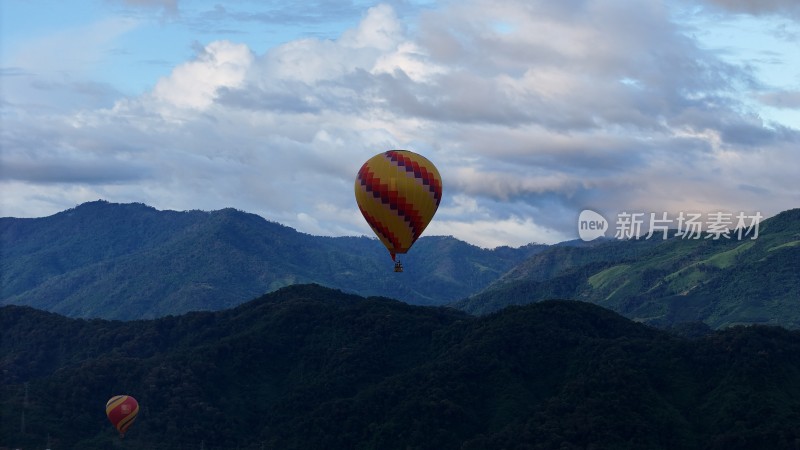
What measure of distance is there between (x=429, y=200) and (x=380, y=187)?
9087 mm

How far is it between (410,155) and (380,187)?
25.9 feet

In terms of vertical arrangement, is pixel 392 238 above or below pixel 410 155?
below

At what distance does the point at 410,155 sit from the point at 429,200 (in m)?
8.16

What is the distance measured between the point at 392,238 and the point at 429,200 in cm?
897

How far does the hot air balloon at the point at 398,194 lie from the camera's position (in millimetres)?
184375

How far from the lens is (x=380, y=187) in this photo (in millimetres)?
184625

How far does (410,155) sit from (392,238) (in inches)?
563

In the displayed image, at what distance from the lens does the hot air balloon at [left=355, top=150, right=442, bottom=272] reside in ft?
605

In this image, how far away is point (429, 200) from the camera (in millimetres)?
188125

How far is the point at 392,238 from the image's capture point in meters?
189

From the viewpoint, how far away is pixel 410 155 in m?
188

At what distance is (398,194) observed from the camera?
604 ft
